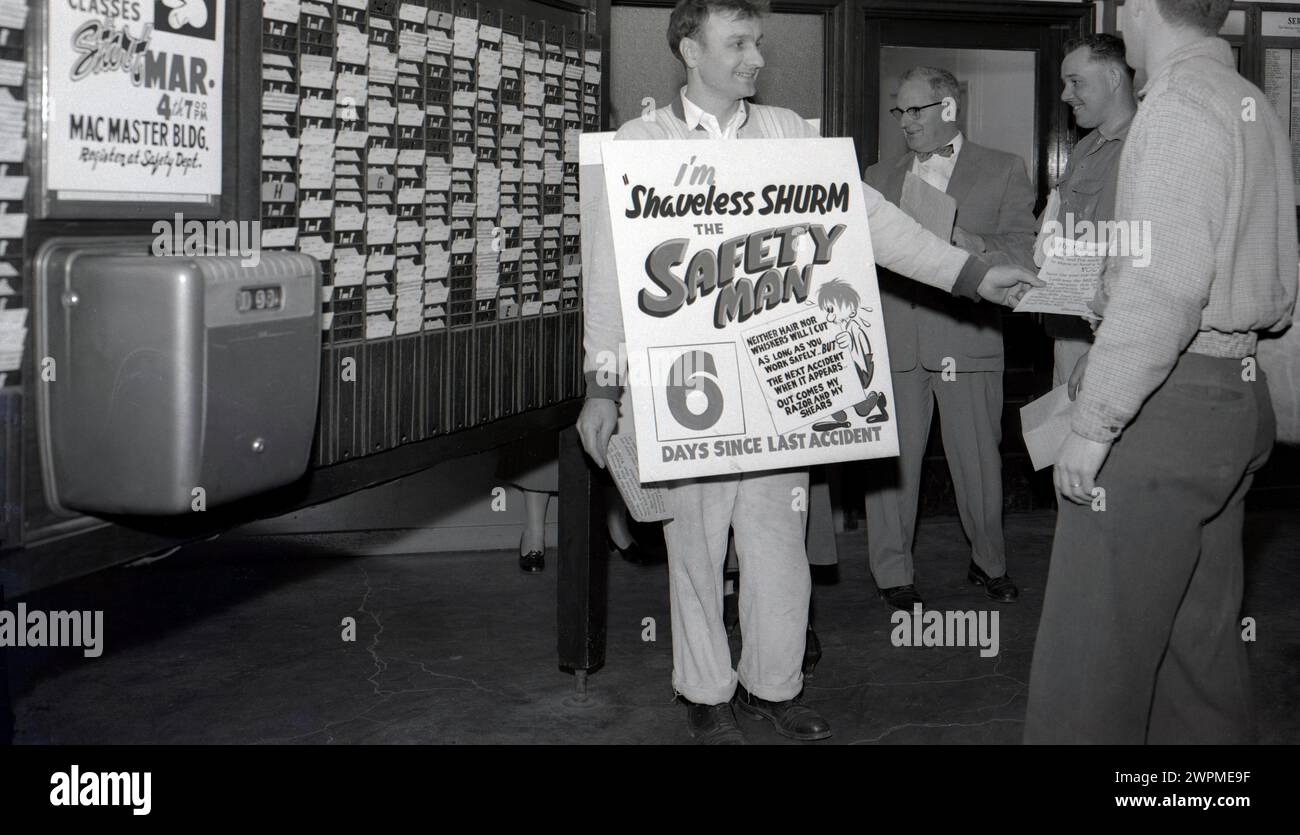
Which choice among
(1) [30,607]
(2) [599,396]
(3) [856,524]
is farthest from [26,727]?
(3) [856,524]

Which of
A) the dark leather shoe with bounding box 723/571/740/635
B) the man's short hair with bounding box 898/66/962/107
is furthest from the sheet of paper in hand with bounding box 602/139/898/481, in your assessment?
the man's short hair with bounding box 898/66/962/107

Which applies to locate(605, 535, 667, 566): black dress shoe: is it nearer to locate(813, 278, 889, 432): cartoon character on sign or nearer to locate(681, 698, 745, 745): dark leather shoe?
locate(681, 698, 745, 745): dark leather shoe

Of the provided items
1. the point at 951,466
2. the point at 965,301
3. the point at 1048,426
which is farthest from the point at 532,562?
the point at 1048,426

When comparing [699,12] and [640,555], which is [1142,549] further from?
[640,555]

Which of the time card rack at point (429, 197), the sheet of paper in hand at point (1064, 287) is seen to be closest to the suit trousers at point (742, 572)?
the time card rack at point (429, 197)

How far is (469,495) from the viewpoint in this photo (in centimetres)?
571

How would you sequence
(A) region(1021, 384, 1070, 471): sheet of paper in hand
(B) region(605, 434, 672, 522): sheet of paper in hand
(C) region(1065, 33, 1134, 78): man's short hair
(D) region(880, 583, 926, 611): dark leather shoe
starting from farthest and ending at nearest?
(D) region(880, 583, 926, 611): dark leather shoe → (C) region(1065, 33, 1134, 78): man's short hair → (B) region(605, 434, 672, 522): sheet of paper in hand → (A) region(1021, 384, 1070, 471): sheet of paper in hand

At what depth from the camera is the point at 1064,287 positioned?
A: 329 centimetres

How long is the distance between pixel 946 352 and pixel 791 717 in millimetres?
1904

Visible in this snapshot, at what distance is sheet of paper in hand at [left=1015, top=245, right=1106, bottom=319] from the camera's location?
128 inches

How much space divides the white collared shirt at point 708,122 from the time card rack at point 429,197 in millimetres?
431

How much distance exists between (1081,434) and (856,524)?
3.95m

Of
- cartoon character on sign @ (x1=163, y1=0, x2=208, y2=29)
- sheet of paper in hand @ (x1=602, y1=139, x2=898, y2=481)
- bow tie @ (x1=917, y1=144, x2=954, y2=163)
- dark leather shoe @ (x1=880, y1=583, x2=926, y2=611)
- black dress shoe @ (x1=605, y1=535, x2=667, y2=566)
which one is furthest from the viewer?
black dress shoe @ (x1=605, y1=535, x2=667, y2=566)

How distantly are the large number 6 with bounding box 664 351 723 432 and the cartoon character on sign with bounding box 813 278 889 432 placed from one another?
0.86ft
